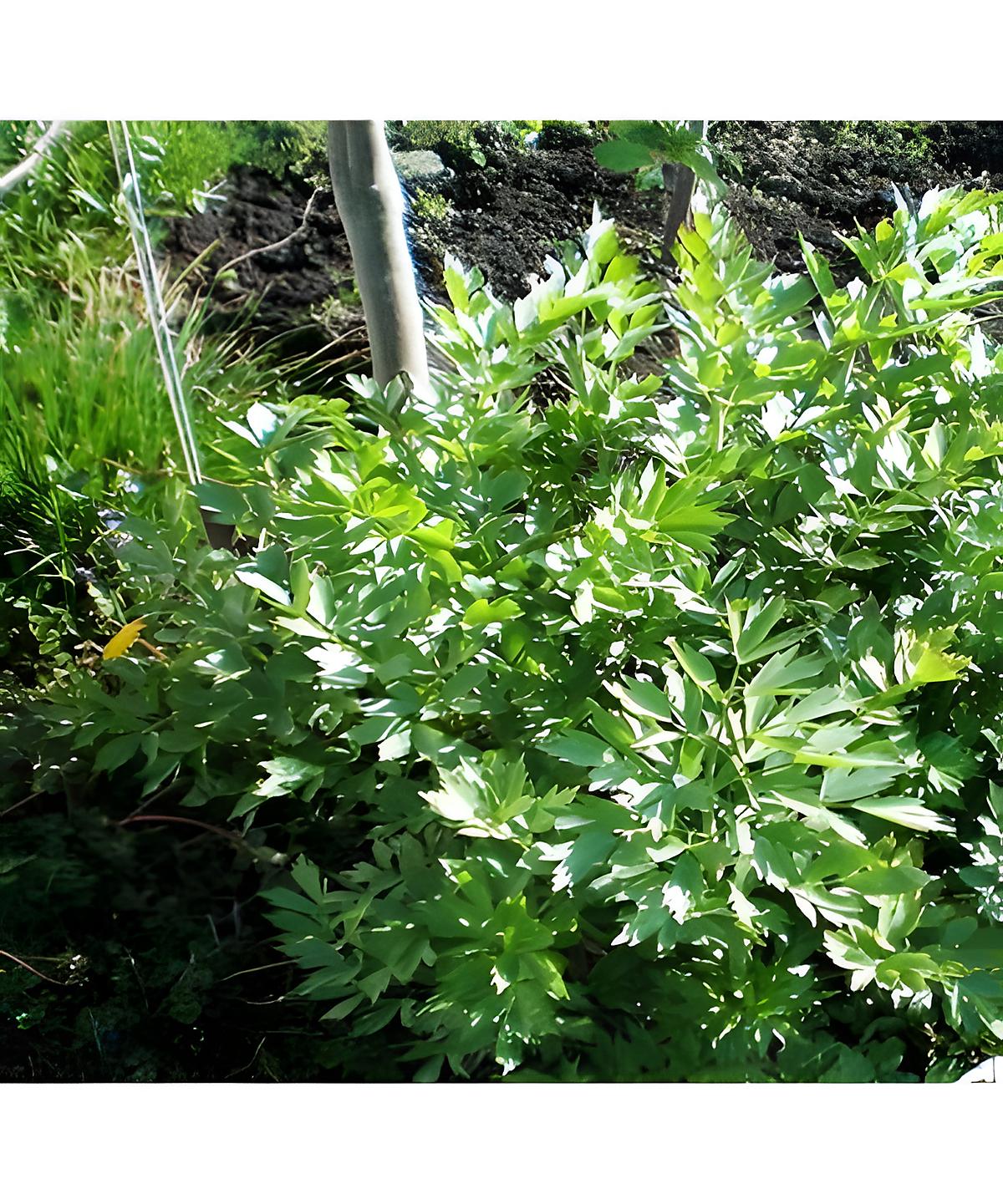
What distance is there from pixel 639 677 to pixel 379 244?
88cm

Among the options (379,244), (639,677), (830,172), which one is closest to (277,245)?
(379,244)

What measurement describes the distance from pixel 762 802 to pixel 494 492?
467mm

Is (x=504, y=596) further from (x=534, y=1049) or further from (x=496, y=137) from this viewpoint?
(x=496, y=137)

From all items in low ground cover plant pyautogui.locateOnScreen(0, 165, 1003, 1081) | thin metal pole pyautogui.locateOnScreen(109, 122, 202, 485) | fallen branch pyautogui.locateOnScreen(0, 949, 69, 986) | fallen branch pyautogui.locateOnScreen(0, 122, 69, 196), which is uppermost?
fallen branch pyautogui.locateOnScreen(0, 122, 69, 196)

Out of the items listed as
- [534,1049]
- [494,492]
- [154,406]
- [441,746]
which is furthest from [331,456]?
[534,1049]

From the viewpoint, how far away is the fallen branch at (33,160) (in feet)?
5.05

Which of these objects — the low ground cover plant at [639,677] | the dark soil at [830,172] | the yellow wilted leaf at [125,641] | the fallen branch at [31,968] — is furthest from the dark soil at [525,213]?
the fallen branch at [31,968]

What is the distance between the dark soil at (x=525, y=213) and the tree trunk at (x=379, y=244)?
5 centimetres

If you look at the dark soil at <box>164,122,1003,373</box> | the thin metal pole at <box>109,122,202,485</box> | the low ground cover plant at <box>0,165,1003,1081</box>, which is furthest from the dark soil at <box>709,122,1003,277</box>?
the thin metal pole at <box>109,122,202,485</box>

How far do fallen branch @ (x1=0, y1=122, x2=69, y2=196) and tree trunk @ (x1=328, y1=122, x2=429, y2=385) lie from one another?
415 mm

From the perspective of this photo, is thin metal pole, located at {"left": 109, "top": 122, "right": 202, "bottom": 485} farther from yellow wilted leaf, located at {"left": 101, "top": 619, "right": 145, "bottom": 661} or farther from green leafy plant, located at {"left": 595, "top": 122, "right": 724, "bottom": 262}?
green leafy plant, located at {"left": 595, "top": 122, "right": 724, "bottom": 262}

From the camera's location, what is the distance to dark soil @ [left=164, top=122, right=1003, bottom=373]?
158 cm

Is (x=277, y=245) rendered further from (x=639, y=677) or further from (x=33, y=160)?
(x=639, y=677)

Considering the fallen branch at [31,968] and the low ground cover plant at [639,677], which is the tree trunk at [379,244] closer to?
the low ground cover plant at [639,677]
